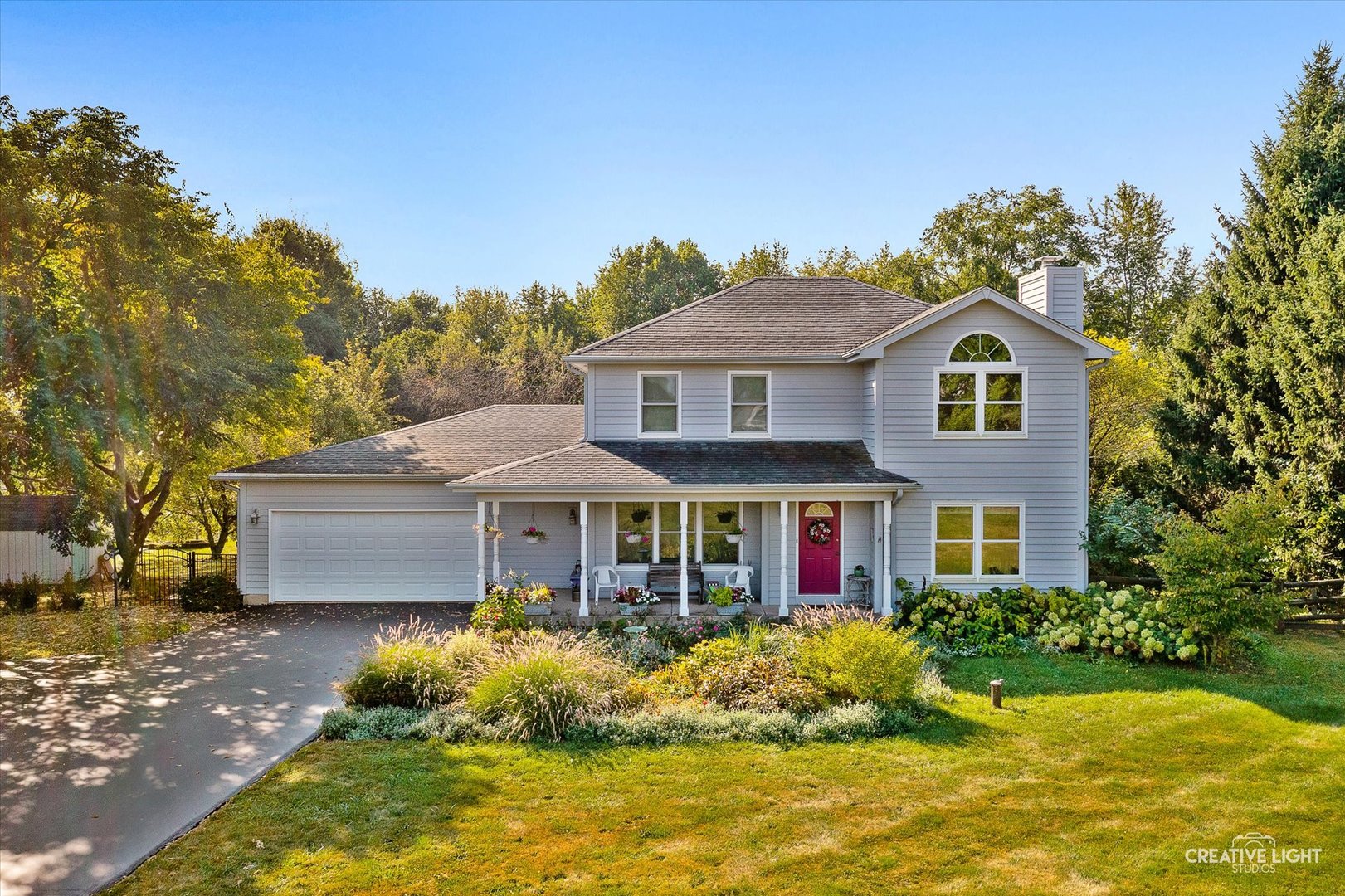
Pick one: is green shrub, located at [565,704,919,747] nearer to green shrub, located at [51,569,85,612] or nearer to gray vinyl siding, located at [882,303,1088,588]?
gray vinyl siding, located at [882,303,1088,588]

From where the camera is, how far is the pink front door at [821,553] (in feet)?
52.2

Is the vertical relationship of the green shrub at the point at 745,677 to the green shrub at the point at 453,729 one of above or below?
above

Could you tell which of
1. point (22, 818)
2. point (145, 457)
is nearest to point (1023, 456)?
point (22, 818)

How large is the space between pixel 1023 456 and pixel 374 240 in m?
35.7

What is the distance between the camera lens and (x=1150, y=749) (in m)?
8.63

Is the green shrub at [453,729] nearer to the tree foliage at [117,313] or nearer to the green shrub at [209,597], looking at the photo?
the tree foliage at [117,313]

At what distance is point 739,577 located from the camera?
1555 cm

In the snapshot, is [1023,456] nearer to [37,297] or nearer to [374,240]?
[37,297]

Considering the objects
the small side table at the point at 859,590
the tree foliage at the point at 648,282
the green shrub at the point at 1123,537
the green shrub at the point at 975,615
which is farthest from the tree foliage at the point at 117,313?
the tree foliage at the point at 648,282

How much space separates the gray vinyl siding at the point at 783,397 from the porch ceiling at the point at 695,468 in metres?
0.31

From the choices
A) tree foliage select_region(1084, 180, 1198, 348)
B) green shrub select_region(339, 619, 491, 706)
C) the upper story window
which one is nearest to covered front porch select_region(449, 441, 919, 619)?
the upper story window

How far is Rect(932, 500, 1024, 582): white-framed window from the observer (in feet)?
50.1

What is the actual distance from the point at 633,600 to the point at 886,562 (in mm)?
5072

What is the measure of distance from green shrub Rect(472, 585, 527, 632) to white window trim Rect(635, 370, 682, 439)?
539 centimetres
